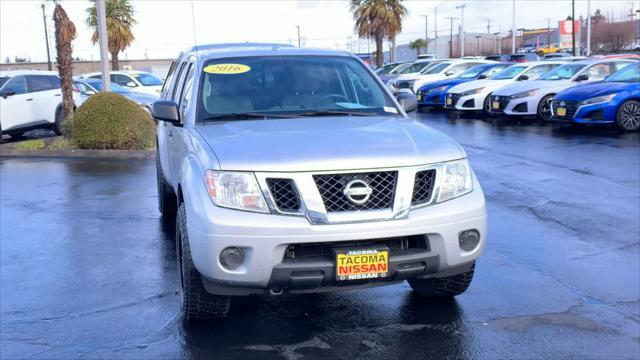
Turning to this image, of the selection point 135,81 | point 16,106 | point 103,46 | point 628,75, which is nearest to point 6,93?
point 16,106

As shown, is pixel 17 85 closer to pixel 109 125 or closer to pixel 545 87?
pixel 109 125

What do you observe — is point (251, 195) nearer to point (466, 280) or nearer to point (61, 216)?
point (466, 280)

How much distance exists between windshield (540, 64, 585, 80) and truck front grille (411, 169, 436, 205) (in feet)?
47.3

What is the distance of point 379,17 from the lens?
37438 millimetres

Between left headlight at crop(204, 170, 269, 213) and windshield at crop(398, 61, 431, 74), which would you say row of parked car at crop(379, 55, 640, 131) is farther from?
left headlight at crop(204, 170, 269, 213)

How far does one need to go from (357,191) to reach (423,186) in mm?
464

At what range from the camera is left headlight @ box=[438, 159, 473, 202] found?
4.08 metres

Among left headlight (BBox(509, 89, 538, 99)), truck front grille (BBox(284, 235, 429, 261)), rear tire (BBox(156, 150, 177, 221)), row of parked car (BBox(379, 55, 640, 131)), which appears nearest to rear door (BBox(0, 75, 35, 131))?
row of parked car (BBox(379, 55, 640, 131))

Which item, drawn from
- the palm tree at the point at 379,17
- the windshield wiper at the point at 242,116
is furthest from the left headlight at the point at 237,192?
the palm tree at the point at 379,17

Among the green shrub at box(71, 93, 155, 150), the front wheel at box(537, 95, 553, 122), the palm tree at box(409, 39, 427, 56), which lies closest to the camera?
the green shrub at box(71, 93, 155, 150)

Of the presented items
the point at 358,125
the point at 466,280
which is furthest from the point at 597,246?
the point at 358,125

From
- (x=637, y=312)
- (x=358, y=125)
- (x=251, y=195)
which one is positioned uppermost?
(x=358, y=125)

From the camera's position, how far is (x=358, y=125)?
464cm

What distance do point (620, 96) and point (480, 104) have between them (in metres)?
5.84
